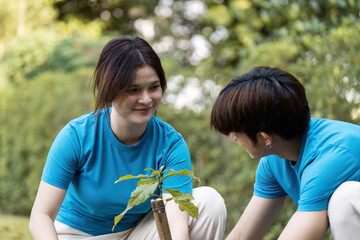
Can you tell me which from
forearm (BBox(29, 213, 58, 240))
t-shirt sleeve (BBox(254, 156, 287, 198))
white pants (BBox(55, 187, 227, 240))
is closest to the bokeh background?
t-shirt sleeve (BBox(254, 156, 287, 198))

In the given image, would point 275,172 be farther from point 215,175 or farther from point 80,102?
point 80,102

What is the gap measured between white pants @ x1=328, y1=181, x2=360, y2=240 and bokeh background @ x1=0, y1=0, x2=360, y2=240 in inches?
55.1

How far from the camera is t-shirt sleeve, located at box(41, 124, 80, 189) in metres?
2.33

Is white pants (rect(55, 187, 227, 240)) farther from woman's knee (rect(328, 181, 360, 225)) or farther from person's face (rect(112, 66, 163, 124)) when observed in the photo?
woman's knee (rect(328, 181, 360, 225))

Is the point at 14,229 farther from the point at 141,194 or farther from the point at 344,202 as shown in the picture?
the point at 344,202

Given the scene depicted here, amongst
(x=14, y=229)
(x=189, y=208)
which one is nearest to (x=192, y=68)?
(x=14, y=229)

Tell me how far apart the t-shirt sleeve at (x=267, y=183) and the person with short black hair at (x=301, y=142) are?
235 millimetres

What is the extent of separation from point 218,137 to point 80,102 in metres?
1.81

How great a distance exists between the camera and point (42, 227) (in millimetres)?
2244

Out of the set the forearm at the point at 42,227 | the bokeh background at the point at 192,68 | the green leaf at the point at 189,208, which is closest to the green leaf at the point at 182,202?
the green leaf at the point at 189,208

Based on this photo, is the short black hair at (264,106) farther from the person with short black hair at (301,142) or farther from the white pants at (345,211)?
the white pants at (345,211)

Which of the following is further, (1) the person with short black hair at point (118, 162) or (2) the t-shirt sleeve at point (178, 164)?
(2) the t-shirt sleeve at point (178, 164)

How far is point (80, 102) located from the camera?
5520 millimetres

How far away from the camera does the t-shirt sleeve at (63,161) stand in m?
2.33
